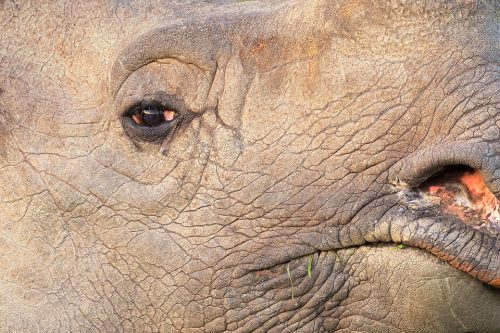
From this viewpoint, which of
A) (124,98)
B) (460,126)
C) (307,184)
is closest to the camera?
(460,126)

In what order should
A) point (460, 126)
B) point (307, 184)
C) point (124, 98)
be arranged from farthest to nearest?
point (124, 98)
point (307, 184)
point (460, 126)

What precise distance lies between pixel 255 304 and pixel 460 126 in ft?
4.27

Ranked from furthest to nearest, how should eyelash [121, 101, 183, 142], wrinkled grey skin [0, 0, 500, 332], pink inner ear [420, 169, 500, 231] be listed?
eyelash [121, 101, 183, 142] → wrinkled grey skin [0, 0, 500, 332] → pink inner ear [420, 169, 500, 231]

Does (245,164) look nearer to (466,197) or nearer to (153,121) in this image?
(153,121)

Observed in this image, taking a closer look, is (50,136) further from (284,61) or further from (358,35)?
(358,35)

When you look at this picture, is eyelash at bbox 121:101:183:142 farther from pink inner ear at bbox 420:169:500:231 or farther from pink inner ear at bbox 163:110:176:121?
pink inner ear at bbox 420:169:500:231

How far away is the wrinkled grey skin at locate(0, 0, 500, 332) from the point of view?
16.6ft

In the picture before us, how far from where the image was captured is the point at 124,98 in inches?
231

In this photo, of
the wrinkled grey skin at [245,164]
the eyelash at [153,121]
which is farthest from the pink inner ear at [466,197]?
the eyelash at [153,121]

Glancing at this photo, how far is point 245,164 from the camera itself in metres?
5.51

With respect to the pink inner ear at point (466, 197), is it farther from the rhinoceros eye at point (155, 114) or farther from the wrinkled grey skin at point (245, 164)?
the rhinoceros eye at point (155, 114)

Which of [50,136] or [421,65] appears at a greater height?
[50,136]

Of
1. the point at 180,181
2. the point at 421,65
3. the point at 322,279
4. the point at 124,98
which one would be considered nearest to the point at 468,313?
the point at 322,279

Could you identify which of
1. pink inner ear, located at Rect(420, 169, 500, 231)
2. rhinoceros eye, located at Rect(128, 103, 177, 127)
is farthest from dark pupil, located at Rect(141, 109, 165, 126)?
pink inner ear, located at Rect(420, 169, 500, 231)
